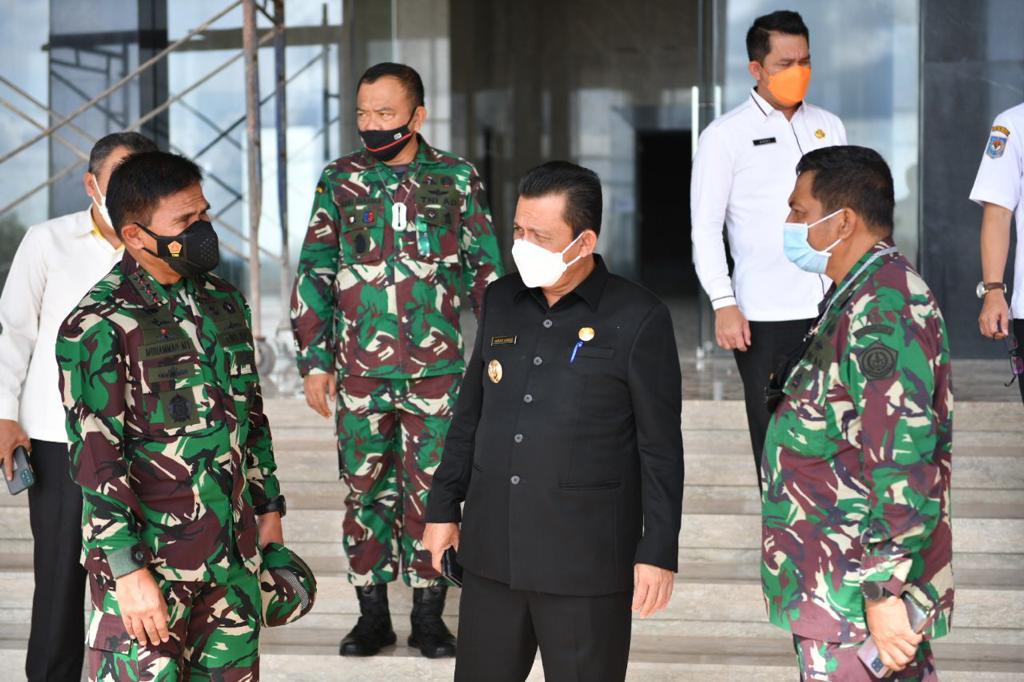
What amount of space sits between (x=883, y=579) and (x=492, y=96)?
1232 cm

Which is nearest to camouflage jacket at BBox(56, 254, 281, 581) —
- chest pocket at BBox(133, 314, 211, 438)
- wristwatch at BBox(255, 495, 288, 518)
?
chest pocket at BBox(133, 314, 211, 438)

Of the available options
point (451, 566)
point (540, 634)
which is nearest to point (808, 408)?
point (540, 634)

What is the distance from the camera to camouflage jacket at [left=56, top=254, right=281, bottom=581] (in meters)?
2.09

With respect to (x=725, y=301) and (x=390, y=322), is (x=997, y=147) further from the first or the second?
(x=390, y=322)

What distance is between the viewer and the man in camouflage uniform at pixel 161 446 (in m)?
2.10

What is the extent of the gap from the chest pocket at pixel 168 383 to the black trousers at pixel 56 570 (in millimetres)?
942

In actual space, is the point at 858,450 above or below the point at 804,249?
below

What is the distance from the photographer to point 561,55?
1436cm

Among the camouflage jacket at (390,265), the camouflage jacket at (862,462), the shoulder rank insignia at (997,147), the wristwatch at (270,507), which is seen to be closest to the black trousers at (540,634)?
the camouflage jacket at (862,462)

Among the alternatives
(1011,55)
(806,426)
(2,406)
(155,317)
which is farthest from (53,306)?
→ (1011,55)

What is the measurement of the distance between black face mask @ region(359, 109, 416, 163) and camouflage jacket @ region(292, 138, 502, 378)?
7cm

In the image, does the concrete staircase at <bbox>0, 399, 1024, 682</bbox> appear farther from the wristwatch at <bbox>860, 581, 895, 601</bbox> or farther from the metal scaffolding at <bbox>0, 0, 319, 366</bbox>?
the metal scaffolding at <bbox>0, 0, 319, 366</bbox>

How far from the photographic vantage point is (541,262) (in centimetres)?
229

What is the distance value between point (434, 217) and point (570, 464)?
1265 millimetres
